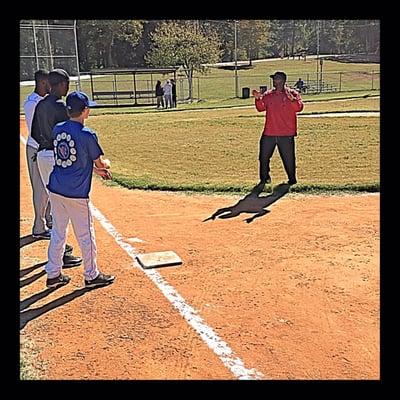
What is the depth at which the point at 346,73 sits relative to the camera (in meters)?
53.8

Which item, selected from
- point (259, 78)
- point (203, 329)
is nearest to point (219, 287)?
point (203, 329)

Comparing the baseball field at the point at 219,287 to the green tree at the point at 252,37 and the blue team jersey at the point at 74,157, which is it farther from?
the green tree at the point at 252,37

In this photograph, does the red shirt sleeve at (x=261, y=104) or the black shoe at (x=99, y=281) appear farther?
the red shirt sleeve at (x=261, y=104)

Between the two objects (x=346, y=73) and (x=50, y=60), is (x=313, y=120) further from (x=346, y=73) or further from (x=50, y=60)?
(x=346, y=73)

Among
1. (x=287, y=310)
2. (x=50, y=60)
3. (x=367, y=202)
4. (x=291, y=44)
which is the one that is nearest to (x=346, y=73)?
(x=291, y=44)

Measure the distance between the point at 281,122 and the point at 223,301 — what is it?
539cm

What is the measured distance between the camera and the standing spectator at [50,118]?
230 inches

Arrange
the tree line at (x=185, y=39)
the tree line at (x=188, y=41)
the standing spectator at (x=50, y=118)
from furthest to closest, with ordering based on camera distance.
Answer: the tree line at (x=185, y=39) → the tree line at (x=188, y=41) → the standing spectator at (x=50, y=118)

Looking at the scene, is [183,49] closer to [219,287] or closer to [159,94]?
[159,94]

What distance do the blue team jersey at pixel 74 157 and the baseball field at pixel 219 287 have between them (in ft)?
3.42

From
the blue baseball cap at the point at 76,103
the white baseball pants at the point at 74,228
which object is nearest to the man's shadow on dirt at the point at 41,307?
the white baseball pants at the point at 74,228
